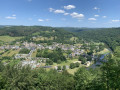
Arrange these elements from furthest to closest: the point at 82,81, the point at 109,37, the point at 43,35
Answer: the point at 43,35 → the point at 109,37 → the point at 82,81

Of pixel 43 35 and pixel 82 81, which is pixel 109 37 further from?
pixel 82 81

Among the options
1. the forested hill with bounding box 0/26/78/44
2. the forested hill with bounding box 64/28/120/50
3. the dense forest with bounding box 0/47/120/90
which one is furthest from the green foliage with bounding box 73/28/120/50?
the dense forest with bounding box 0/47/120/90

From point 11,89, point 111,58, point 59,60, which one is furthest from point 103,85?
point 59,60

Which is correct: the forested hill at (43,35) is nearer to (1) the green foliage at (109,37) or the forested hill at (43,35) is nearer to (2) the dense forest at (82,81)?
(1) the green foliage at (109,37)

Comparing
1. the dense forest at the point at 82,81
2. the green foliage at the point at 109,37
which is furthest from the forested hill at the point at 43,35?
the dense forest at the point at 82,81

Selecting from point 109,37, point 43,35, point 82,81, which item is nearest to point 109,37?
point 109,37

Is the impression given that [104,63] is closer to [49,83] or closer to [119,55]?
[119,55]

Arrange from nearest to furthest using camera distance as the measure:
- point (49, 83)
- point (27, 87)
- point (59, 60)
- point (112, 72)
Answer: point (112, 72), point (27, 87), point (49, 83), point (59, 60)

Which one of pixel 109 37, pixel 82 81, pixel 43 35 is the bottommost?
pixel 82 81

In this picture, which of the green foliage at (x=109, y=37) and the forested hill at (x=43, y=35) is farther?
the forested hill at (x=43, y=35)

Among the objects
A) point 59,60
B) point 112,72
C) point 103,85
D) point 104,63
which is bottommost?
point 59,60

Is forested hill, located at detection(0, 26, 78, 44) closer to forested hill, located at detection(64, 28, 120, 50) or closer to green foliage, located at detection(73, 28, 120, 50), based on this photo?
green foliage, located at detection(73, 28, 120, 50)
